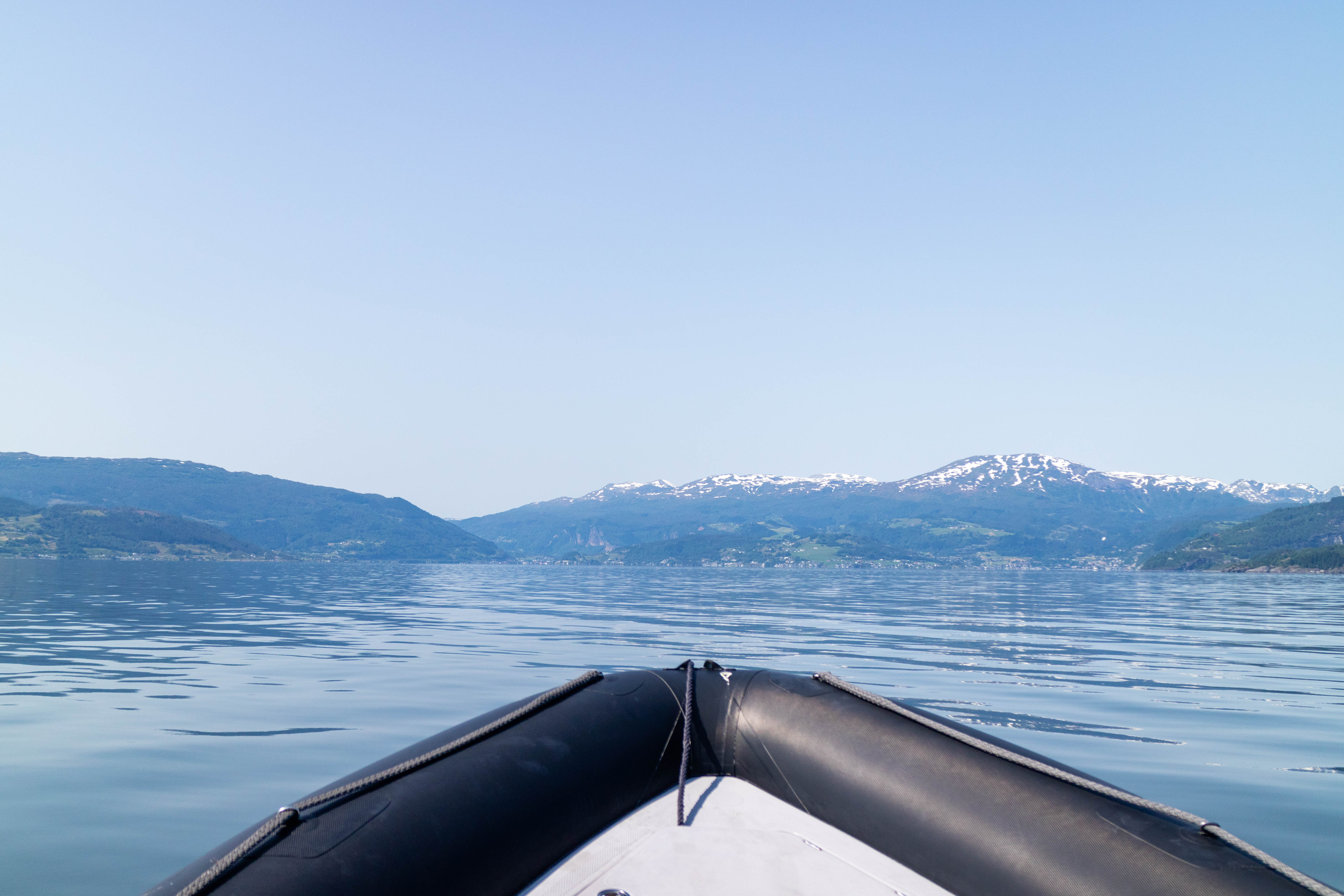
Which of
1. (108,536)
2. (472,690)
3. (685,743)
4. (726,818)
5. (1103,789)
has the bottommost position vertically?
(472,690)

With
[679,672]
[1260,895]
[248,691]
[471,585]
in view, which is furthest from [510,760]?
[471,585]

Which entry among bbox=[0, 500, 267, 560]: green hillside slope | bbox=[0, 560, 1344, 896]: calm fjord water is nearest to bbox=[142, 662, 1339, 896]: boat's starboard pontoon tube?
bbox=[0, 560, 1344, 896]: calm fjord water

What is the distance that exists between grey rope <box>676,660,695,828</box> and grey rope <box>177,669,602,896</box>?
1.95 ft

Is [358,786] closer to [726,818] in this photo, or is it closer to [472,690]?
[726,818]

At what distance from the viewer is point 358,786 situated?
293 centimetres

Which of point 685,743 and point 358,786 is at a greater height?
point 358,786

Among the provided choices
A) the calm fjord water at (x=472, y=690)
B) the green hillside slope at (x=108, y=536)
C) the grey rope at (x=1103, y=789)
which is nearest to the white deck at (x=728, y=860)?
the grey rope at (x=1103, y=789)

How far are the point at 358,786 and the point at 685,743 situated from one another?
1.88 meters

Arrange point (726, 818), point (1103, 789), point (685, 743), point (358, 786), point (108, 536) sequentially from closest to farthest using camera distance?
point (358, 786)
point (1103, 789)
point (726, 818)
point (685, 743)
point (108, 536)

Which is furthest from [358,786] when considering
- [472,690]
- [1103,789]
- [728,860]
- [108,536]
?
[108,536]

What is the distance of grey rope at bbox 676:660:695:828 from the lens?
12.4ft

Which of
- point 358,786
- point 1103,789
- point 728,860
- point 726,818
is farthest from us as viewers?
point 726,818

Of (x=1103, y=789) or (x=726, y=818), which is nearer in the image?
(x=1103, y=789)

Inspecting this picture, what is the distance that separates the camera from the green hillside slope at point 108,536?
141 meters
